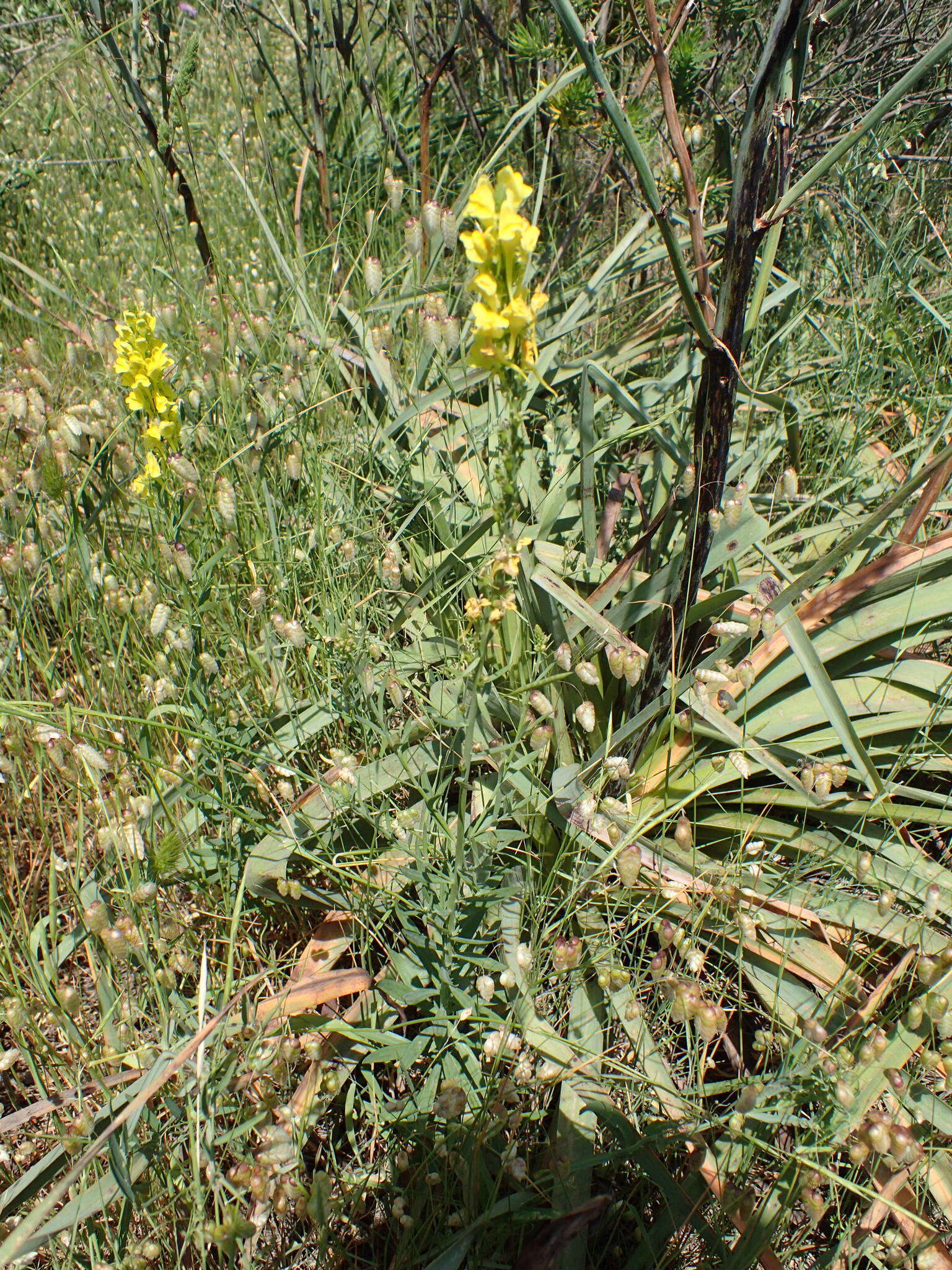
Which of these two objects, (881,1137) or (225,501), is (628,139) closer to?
(225,501)

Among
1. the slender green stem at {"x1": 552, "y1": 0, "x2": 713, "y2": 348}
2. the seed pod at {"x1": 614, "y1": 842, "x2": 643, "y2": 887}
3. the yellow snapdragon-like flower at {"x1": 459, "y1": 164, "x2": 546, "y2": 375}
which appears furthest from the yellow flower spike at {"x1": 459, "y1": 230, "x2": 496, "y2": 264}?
the seed pod at {"x1": 614, "y1": 842, "x2": 643, "y2": 887}

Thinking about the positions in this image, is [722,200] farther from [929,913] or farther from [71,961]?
[71,961]

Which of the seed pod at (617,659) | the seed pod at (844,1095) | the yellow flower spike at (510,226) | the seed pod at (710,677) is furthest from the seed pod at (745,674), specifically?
the yellow flower spike at (510,226)

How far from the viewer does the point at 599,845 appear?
1319 mm

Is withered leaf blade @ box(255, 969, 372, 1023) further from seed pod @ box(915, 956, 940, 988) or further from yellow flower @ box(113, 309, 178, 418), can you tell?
yellow flower @ box(113, 309, 178, 418)

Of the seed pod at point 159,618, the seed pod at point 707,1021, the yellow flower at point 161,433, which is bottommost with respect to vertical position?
the seed pod at point 707,1021

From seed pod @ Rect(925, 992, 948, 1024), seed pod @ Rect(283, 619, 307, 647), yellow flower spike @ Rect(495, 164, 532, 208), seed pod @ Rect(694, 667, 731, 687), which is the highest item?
yellow flower spike @ Rect(495, 164, 532, 208)

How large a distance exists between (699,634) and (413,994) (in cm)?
80

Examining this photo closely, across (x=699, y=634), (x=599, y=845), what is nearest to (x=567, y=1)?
(x=699, y=634)

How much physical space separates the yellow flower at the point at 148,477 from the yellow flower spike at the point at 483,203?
873 mm

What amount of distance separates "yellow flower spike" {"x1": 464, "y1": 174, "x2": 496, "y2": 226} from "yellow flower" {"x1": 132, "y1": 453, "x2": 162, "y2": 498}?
87 centimetres

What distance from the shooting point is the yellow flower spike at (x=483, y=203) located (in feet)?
2.68

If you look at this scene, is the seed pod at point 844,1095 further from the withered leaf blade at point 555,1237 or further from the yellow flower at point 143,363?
the yellow flower at point 143,363

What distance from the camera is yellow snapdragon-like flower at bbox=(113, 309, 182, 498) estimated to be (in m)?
1.43
